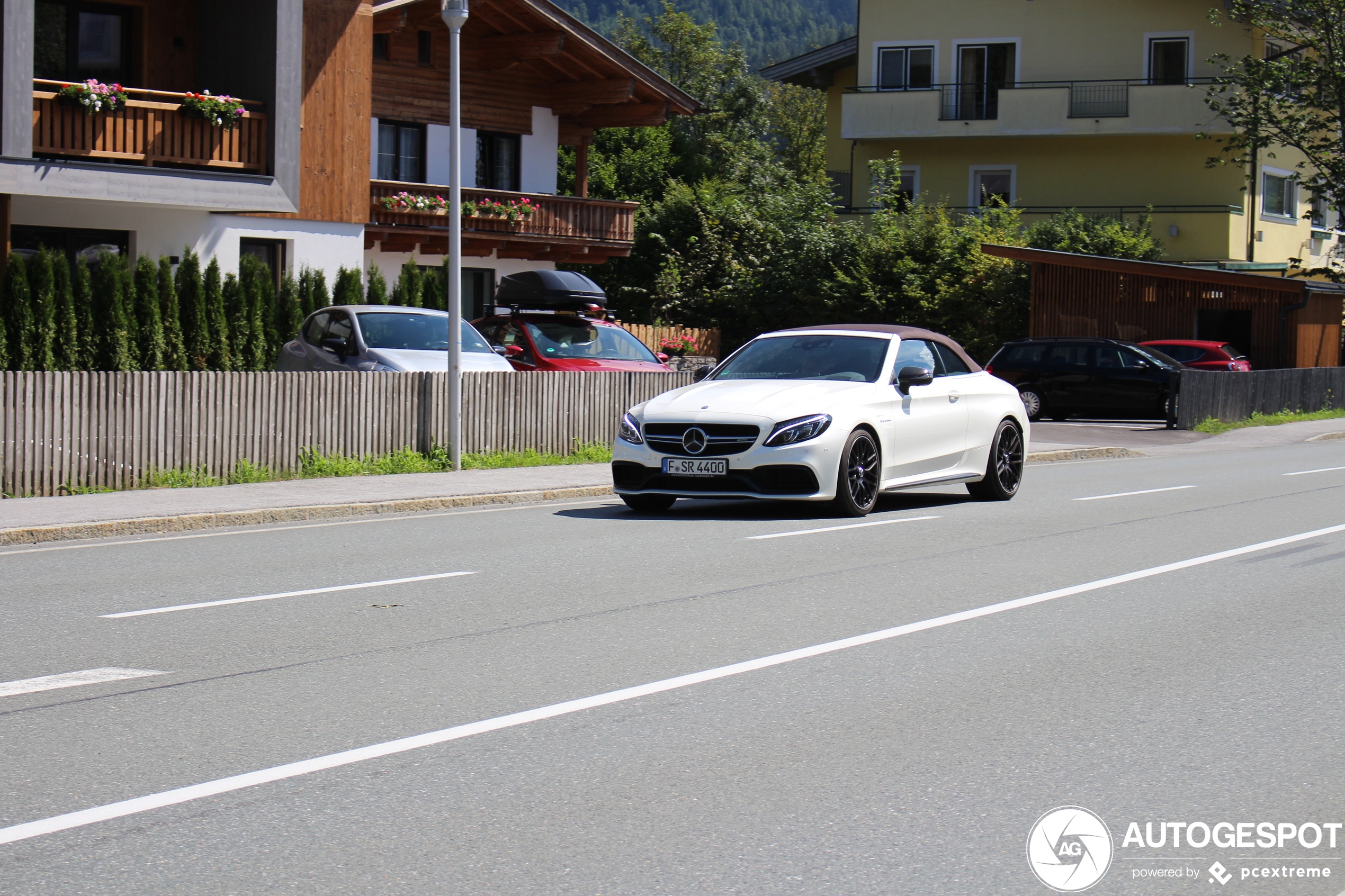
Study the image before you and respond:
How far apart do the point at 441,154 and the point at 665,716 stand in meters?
30.9

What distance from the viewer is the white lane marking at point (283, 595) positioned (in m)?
8.48

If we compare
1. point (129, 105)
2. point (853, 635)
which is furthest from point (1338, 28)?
point (853, 635)

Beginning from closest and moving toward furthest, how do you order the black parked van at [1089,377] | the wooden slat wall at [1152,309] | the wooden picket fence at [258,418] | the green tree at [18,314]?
the wooden picket fence at [258,418]
the green tree at [18,314]
the black parked van at [1089,377]
the wooden slat wall at [1152,309]

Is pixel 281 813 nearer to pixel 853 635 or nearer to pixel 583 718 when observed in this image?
pixel 583 718

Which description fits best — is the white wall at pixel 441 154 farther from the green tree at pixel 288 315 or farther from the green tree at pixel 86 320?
the green tree at pixel 86 320

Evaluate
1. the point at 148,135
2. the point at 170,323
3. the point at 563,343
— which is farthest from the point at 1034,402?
the point at 148,135

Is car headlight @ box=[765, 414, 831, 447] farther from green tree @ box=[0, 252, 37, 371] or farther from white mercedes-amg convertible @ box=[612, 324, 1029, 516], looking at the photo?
green tree @ box=[0, 252, 37, 371]

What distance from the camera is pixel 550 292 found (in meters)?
23.6

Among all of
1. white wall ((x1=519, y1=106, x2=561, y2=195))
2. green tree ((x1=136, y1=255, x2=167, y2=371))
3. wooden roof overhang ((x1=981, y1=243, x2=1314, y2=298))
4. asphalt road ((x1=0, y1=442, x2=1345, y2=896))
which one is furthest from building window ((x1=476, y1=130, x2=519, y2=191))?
asphalt road ((x1=0, y1=442, x2=1345, y2=896))

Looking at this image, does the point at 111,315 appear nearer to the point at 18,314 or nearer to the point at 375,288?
the point at 18,314

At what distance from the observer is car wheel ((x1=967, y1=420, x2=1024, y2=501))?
1516cm

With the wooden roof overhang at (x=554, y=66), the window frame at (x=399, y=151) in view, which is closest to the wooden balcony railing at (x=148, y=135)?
the wooden roof overhang at (x=554, y=66)

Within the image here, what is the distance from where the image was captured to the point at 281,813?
4805mm

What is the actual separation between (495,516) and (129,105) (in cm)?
1157
